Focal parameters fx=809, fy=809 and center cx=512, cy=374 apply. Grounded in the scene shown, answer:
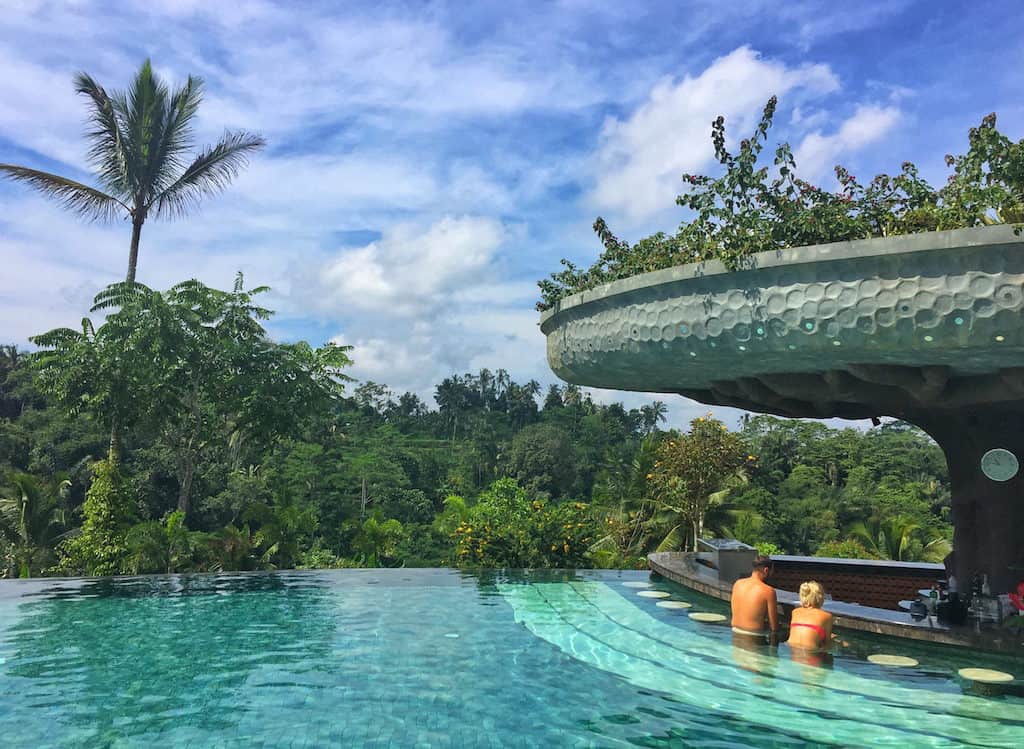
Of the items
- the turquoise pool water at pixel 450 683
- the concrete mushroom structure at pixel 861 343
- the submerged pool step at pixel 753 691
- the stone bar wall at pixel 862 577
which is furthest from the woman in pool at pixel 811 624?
the stone bar wall at pixel 862 577

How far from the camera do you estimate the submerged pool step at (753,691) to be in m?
4.57

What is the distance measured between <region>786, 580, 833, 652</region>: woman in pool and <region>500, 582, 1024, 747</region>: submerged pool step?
31 centimetres

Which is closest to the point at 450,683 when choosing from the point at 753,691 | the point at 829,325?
the point at 753,691

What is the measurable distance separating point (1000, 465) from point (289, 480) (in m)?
32.5

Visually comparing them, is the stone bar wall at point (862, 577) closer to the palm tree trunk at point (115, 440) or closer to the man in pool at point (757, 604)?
the man in pool at point (757, 604)

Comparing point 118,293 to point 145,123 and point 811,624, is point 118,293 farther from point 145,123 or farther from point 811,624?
point 811,624

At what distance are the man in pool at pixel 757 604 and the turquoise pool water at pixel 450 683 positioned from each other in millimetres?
217

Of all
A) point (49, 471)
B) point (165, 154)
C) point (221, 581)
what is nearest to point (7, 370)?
point (49, 471)

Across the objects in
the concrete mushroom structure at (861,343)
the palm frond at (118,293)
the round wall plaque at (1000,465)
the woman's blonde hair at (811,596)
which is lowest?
the woman's blonde hair at (811,596)

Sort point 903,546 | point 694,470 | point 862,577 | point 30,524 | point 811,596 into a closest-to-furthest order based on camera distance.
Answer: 1. point 811,596
2. point 862,577
3. point 694,470
4. point 903,546
5. point 30,524

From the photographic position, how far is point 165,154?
18.5 metres

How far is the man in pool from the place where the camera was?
668 cm

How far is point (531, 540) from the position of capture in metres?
13.9

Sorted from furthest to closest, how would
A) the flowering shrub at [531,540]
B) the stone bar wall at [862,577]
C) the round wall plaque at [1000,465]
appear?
the flowering shrub at [531,540]
the stone bar wall at [862,577]
the round wall plaque at [1000,465]
